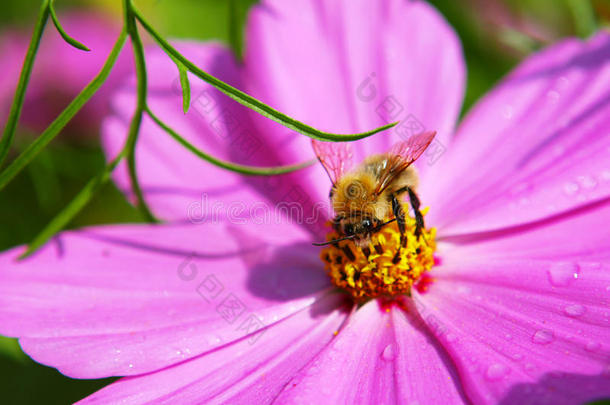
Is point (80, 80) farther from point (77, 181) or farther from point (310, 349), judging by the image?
point (310, 349)

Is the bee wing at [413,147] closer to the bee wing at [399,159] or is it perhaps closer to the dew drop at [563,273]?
the bee wing at [399,159]

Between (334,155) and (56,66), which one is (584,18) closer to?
(334,155)

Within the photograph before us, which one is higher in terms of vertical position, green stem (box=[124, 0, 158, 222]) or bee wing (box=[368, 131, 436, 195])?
green stem (box=[124, 0, 158, 222])

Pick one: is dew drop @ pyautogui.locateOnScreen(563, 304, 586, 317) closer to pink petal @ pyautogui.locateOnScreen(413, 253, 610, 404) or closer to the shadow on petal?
pink petal @ pyautogui.locateOnScreen(413, 253, 610, 404)

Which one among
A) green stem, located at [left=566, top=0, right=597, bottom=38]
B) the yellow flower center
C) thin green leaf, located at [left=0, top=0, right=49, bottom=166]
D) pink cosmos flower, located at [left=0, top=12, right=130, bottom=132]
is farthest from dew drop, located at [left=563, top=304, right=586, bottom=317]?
pink cosmos flower, located at [left=0, top=12, right=130, bottom=132]

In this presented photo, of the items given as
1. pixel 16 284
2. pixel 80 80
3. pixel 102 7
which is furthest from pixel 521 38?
pixel 102 7

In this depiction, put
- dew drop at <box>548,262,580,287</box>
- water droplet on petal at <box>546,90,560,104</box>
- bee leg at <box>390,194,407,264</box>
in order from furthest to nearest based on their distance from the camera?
water droplet on petal at <box>546,90,560,104</box> → bee leg at <box>390,194,407,264</box> → dew drop at <box>548,262,580,287</box>
